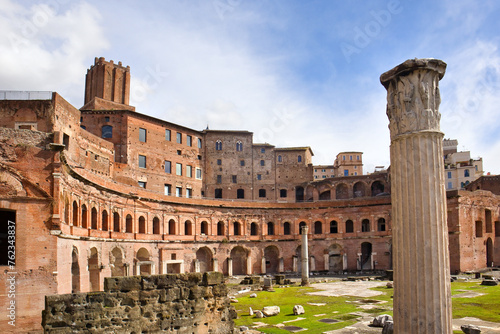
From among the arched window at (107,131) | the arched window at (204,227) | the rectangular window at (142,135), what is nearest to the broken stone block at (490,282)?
the arched window at (204,227)

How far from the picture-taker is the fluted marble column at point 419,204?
20.2ft

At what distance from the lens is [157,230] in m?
38.1

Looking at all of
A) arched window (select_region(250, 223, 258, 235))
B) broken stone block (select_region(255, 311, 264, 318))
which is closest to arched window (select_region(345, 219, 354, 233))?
arched window (select_region(250, 223, 258, 235))

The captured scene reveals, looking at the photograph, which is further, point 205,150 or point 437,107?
point 205,150

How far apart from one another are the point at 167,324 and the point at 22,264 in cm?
939

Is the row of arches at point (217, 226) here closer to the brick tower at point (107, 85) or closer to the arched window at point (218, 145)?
the arched window at point (218, 145)

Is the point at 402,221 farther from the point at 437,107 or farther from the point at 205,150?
the point at 205,150

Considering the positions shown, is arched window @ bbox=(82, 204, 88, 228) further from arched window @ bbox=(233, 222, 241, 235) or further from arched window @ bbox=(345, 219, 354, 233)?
arched window @ bbox=(345, 219, 354, 233)

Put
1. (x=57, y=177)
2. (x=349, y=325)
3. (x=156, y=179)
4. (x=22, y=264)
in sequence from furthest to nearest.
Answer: (x=156, y=179) → (x=57, y=177) → (x=22, y=264) → (x=349, y=325)

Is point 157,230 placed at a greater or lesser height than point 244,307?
greater

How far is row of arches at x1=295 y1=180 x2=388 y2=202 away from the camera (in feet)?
177

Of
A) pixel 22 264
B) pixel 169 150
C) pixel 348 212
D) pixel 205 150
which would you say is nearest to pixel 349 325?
pixel 22 264

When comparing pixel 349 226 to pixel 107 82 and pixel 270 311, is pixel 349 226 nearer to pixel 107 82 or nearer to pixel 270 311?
pixel 270 311

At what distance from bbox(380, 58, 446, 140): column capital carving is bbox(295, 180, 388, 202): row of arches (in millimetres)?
47232
